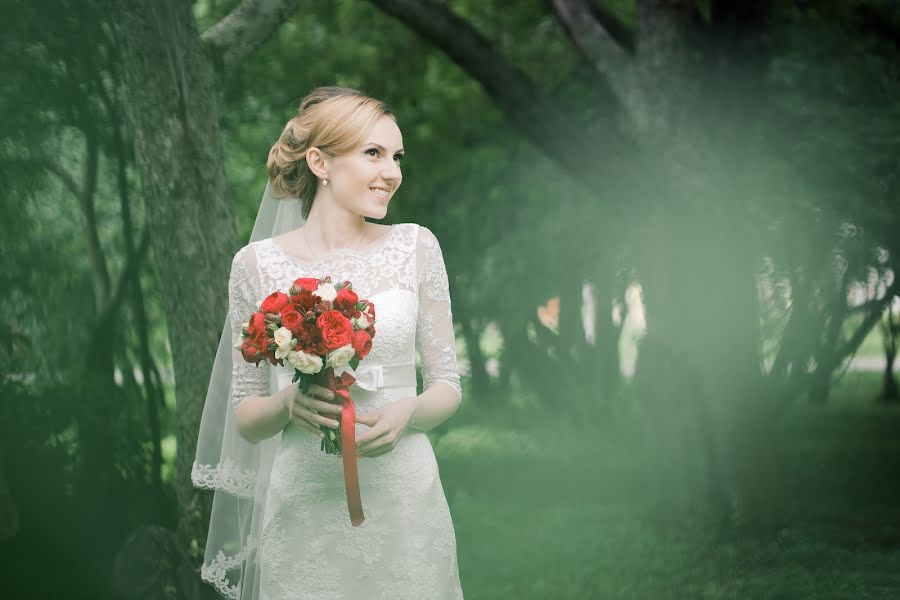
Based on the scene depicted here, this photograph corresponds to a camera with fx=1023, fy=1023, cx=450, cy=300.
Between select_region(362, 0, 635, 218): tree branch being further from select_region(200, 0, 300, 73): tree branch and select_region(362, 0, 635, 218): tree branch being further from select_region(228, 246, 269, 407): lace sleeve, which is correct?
select_region(228, 246, 269, 407): lace sleeve

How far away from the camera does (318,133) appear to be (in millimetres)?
2449

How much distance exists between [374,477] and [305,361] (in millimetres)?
Answer: 483

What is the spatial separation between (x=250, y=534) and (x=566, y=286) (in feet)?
16.3

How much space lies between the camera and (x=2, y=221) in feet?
16.5

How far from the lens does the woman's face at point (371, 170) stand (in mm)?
2420

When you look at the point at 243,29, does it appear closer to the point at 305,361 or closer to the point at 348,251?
the point at 348,251

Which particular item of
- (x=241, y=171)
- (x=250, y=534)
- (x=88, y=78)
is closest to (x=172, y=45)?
(x=88, y=78)

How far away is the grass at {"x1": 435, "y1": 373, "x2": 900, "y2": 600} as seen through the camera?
5.60 meters

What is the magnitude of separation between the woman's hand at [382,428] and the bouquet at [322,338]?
2.4 inches

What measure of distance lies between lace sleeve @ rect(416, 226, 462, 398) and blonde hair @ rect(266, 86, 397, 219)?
0.30 metres

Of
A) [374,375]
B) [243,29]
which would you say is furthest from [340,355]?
[243,29]

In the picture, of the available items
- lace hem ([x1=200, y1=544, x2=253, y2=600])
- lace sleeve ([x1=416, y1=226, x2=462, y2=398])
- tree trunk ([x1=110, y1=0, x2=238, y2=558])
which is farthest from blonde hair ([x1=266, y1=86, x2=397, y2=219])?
tree trunk ([x1=110, y1=0, x2=238, y2=558])

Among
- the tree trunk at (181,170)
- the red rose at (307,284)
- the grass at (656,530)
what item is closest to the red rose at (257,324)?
the red rose at (307,284)

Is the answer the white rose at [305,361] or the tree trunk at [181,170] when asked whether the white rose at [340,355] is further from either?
the tree trunk at [181,170]
